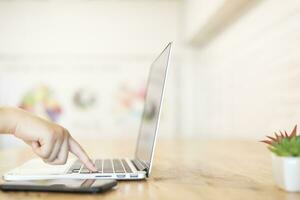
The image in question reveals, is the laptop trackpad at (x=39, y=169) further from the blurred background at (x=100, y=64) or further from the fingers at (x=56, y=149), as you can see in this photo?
the blurred background at (x=100, y=64)

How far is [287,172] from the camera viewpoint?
1.94ft

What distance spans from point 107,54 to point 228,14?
1.22m

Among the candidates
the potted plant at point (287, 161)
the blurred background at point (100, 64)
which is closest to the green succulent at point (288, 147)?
the potted plant at point (287, 161)

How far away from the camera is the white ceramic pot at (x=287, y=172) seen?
22.8 inches

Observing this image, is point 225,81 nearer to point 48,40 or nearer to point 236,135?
point 236,135

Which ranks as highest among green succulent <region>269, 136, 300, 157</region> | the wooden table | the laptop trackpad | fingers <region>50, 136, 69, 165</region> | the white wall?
the white wall

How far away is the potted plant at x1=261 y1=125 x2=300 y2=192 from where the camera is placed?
1.91 ft

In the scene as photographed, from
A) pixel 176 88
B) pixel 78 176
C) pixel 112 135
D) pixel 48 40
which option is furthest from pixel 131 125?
pixel 78 176

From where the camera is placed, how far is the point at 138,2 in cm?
309

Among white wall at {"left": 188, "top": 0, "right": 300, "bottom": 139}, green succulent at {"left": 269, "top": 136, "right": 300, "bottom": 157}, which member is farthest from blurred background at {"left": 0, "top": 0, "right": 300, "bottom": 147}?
green succulent at {"left": 269, "top": 136, "right": 300, "bottom": 157}

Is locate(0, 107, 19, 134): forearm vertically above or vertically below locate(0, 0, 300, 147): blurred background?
below

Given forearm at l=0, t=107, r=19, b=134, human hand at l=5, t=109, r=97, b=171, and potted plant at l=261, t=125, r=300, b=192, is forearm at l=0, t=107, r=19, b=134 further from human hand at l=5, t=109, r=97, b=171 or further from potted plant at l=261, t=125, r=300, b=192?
potted plant at l=261, t=125, r=300, b=192

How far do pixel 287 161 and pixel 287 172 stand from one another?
2cm

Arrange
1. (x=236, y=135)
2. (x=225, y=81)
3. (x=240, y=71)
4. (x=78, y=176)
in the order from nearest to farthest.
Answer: (x=78, y=176), (x=240, y=71), (x=236, y=135), (x=225, y=81)
